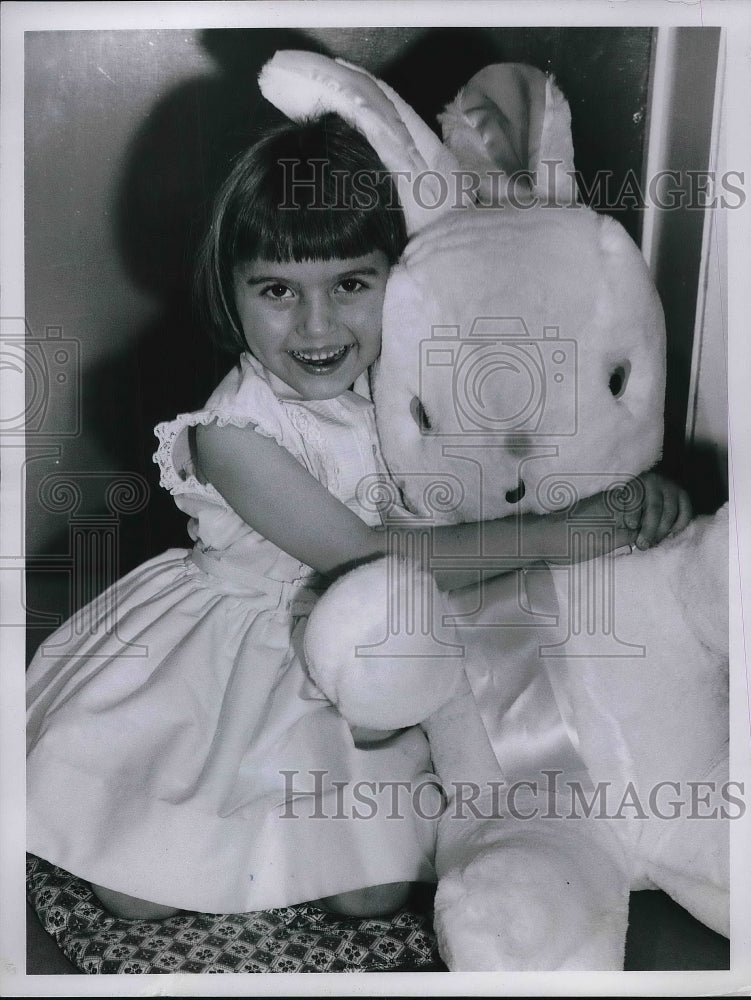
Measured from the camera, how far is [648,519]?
2.33 ft

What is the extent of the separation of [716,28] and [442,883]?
678mm

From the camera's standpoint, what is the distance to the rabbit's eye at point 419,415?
709 mm

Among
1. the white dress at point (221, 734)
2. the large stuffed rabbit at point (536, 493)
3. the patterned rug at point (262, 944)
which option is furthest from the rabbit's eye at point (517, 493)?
the patterned rug at point (262, 944)

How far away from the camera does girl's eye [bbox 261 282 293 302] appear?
2.32 feet

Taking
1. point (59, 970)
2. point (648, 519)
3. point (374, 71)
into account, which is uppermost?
point (374, 71)

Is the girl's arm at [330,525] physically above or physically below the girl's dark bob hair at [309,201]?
below

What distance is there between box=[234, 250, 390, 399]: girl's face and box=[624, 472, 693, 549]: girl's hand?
23 cm

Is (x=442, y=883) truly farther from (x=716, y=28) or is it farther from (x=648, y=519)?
(x=716, y=28)

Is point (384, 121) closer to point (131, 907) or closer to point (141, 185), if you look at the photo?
point (141, 185)

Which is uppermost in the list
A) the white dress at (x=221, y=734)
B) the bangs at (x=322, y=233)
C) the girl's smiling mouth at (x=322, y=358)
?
the bangs at (x=322, y=233)

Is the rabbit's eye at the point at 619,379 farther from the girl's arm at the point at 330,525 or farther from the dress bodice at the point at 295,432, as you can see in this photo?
the dress bodice at the point at 295,432

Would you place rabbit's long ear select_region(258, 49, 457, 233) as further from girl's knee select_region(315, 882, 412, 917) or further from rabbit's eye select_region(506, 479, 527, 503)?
girl's knee select_region(315, 882, 412, 917)

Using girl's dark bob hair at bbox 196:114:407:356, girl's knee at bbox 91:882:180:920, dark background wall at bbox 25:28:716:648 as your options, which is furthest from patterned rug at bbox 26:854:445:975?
girl's dark bob hair at bbox 196:114:407:356

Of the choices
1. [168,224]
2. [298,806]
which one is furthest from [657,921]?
[168,224]
